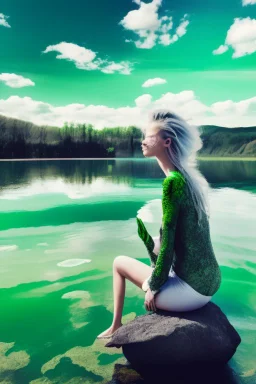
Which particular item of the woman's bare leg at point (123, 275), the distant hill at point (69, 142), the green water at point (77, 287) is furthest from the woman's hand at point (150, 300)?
the distant hill at point (69, 142)

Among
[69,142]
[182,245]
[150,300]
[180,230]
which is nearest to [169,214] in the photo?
[180,230]

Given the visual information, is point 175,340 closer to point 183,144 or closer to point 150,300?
point 150,300

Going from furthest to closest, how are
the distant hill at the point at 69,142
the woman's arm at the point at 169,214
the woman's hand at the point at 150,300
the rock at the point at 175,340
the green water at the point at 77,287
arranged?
the distant hill at the point at 69,142, the green water at the point at 77,287, the woman's hand at the point at 150,300, the rock at the point at 175,340, the woman's arm at the point at 169,214

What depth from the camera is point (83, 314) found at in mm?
4996

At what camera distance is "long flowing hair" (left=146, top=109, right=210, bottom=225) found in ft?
11.8

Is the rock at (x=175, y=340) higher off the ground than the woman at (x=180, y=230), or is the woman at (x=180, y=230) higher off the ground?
the woman at (x=180, y=230)

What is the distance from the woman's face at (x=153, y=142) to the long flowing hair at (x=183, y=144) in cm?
4

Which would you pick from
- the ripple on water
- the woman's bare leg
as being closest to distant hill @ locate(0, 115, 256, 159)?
the ripple on water

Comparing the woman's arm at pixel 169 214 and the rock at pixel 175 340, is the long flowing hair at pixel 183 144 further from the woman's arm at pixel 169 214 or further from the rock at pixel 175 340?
the rock at pixel 175 340

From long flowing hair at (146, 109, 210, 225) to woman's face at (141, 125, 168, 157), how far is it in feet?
0.12

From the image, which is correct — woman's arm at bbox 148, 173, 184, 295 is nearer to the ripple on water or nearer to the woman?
the woman

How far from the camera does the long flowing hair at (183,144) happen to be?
11.8 ft

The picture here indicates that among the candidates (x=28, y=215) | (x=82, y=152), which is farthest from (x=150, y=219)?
(x=82, y=152)

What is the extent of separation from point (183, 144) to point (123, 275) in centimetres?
147
